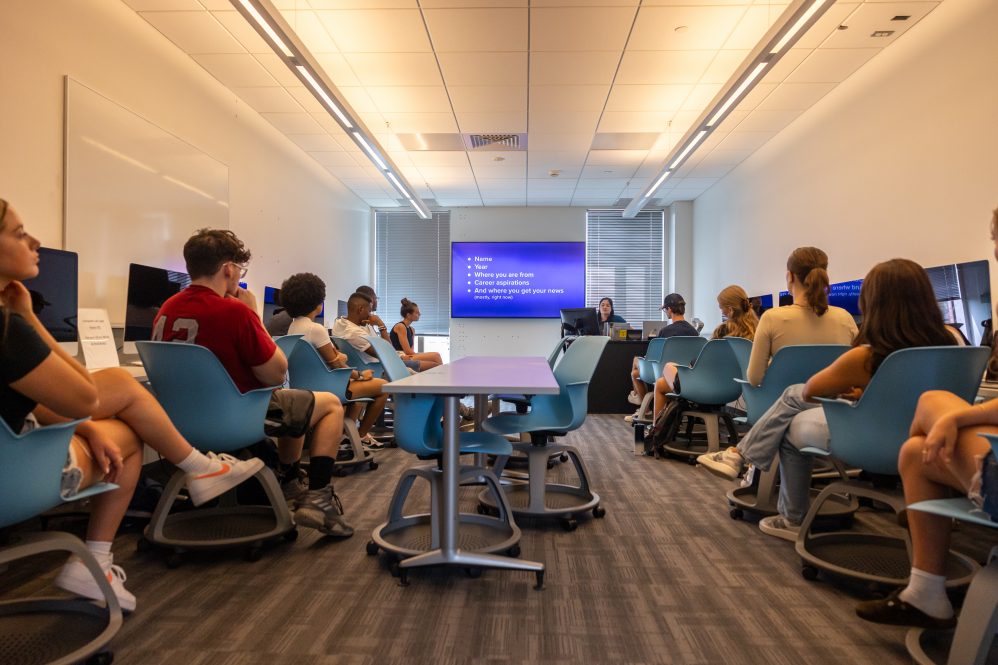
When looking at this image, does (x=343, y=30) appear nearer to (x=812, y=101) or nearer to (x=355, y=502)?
(x=355, y=502)

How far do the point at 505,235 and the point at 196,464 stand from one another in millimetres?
8253

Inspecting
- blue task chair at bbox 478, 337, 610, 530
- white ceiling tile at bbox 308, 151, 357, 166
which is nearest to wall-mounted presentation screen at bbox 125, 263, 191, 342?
blue task chair at bbox 478, 337, 610, 530

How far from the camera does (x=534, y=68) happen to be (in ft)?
15.8

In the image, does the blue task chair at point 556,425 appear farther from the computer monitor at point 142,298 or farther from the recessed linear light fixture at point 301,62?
the recessed linear light fixture at point 301,62

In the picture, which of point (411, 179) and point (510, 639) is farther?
point (411, 179)

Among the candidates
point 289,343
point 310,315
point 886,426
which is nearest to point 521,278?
point 310,315

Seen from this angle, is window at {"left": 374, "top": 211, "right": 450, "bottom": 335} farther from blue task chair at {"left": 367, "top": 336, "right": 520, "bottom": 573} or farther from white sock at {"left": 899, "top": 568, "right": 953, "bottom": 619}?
white sock at {"left": 899, "top": 568, "right": 953, "bottom": 619}

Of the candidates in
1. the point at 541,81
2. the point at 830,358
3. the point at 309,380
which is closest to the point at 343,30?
the point at 541,81

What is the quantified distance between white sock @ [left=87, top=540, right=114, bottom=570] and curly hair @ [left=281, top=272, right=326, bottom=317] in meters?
2.12

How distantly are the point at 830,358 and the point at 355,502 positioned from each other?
2211 mm

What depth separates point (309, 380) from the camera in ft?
11.5

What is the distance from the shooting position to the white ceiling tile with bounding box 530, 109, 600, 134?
5.79m

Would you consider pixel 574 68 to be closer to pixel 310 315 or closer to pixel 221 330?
pixel 310 315

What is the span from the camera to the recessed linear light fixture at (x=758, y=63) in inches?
129
